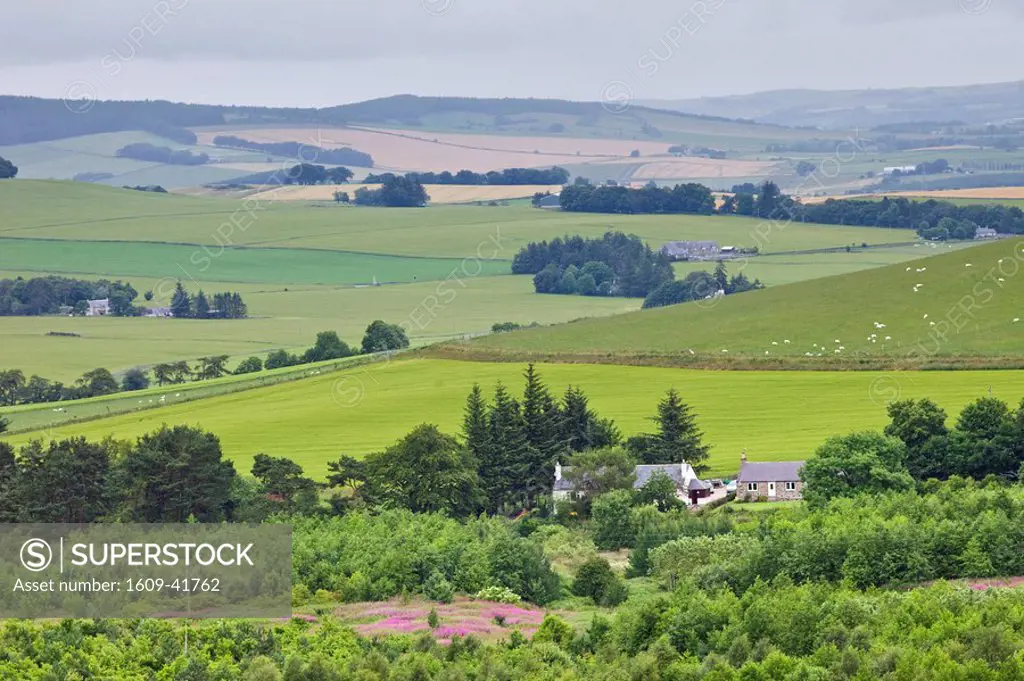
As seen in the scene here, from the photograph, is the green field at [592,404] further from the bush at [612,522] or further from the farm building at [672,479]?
the bush at [612,522]

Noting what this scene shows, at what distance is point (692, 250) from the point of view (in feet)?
600

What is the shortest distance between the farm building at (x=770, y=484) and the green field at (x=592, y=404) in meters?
3.68

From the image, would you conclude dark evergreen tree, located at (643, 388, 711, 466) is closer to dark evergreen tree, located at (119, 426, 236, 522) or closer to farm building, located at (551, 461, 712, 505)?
farm building, located at (551, 461, 712, 505)

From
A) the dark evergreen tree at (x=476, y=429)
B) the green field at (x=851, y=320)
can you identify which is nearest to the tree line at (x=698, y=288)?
the green field at (x=851, y=320)

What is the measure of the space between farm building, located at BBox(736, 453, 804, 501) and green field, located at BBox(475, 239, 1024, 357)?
2513 cm

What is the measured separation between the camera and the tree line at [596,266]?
167 m

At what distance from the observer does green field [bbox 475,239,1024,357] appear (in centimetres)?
10056

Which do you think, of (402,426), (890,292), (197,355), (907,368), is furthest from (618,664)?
(197,355)

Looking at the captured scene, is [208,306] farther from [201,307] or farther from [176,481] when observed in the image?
[176,481]

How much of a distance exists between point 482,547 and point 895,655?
62.5 ft

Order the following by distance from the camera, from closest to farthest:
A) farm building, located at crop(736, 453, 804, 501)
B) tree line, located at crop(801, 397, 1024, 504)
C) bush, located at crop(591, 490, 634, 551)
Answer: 1. bush, located at crop(591, 490, 634, 551)
2. tree line, located at crop(801, 397, 1024, 504)
3. farm building, located at crop(736, 453, 804, 501)

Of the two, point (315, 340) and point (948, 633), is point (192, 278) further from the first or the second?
point (948, 633)

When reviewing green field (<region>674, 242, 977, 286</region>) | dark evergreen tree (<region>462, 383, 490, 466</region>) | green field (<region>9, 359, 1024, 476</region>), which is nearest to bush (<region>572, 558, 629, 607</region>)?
dark evergreen tree (<region>462, 383, 490, 466</region>)

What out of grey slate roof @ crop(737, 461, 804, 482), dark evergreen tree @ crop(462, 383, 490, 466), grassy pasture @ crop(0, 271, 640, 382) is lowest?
grassy pasture @ crop(0, 271, 640, 382)
